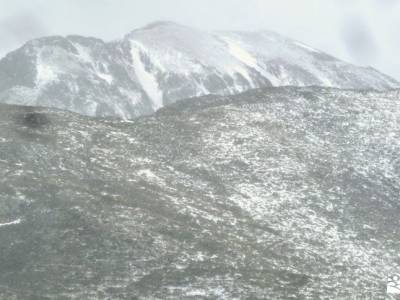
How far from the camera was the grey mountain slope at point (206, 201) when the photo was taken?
34344 mm

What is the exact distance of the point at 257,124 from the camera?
207 feet

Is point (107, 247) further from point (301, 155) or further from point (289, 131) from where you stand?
point (289, 131)

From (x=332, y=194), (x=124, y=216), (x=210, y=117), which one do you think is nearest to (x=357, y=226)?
(x=332, y=194)

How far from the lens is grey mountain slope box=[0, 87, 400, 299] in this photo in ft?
113

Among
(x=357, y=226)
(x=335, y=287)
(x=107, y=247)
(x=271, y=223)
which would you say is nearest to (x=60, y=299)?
(x=107, y=247)

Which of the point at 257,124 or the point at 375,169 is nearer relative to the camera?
the point at 375,169

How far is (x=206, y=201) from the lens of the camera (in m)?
46.7

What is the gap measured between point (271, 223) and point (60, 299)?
17.8 meters

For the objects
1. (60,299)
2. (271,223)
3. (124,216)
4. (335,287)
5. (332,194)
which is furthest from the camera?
(332,194)

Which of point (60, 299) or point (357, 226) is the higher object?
point (60, 299)

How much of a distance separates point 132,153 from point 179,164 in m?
3.58

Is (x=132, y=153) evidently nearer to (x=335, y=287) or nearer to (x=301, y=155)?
(x=301, y=155)

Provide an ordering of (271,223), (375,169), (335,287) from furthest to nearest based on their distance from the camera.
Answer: (375,169) → (271,223) → (335,287)

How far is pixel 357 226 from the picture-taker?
46656mm
